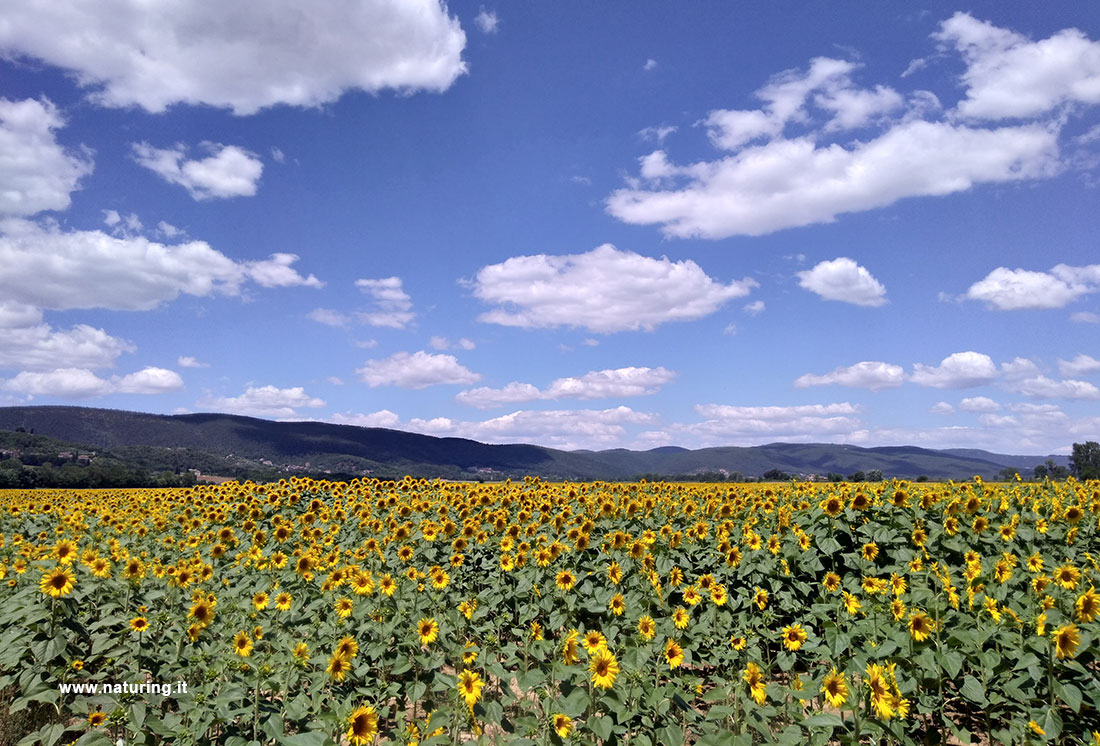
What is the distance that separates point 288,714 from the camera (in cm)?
567

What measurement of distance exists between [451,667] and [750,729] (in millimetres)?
5201

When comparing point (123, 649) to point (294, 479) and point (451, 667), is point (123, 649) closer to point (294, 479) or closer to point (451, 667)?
point (451, 667)

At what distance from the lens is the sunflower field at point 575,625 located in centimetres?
584

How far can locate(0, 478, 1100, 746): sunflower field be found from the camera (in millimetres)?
A: 5840

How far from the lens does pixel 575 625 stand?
9.32 m

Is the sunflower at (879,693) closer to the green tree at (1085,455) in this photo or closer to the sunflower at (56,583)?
the sunflower at (56,583)

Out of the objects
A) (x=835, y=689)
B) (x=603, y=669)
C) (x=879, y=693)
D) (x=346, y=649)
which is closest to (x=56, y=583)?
(x=346, y=649)

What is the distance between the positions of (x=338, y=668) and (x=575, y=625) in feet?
13.1

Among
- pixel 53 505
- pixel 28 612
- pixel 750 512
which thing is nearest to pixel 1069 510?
pixel 750 512

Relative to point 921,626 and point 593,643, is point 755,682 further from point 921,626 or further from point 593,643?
point 921,626

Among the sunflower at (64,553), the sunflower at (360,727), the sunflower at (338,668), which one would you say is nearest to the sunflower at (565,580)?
the sunflower at (338,668)

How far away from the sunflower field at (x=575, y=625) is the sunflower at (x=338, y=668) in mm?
23

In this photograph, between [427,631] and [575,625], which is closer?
[427,631]

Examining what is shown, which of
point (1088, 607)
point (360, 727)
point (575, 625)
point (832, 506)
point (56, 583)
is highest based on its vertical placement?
point (832, 506)
